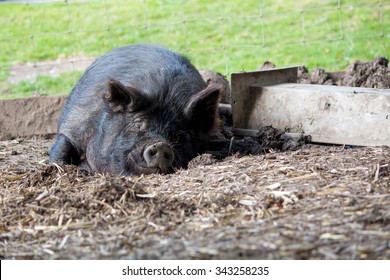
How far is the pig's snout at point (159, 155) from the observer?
6203mm

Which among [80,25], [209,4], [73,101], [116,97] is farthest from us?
[209,4]

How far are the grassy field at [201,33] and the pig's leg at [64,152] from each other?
355 centimetres

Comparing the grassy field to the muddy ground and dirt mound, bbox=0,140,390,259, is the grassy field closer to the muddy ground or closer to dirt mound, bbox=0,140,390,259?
the muddy ground

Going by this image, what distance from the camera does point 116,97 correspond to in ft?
21.7

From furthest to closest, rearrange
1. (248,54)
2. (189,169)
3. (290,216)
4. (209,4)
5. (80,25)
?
(209,4)
(80,25)
(248,54)
(189,169)
(290,216)

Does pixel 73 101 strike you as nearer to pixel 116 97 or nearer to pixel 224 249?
pixel 116 97

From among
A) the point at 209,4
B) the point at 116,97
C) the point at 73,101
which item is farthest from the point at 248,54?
the point at 116,97

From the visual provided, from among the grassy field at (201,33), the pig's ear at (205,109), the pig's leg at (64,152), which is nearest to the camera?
the pig's ear at (205,109)

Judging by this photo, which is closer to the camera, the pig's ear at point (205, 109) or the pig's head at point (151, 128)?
the pig's head at point (151, 128)

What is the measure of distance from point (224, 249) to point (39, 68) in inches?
348

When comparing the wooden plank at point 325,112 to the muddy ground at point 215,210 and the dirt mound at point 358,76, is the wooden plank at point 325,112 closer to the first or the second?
the muddy ground at point 215,210

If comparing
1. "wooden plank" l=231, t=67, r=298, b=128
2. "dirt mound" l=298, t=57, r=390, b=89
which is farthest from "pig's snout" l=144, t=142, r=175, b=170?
"dirt mound" l=298, t=57, r=390, b=89

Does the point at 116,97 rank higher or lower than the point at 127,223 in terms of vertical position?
higher

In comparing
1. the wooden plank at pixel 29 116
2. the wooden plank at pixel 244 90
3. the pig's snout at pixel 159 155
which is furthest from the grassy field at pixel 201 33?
the pig's snout at pixel 159 155
